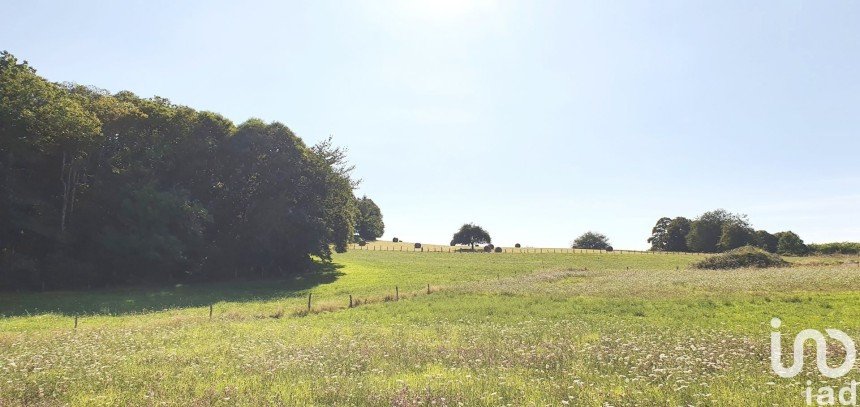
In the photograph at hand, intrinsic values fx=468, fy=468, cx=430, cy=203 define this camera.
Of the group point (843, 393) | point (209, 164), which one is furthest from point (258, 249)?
point (843, 393)

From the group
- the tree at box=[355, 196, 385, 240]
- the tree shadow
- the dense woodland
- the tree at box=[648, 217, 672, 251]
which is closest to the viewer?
the tree shadow

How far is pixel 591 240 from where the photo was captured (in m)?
182

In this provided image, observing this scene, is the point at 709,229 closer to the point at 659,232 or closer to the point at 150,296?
the point at 659,232

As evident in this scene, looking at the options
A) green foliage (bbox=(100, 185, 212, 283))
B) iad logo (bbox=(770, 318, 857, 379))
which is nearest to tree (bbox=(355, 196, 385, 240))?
green foliage (bbox=(100, 185, 212, 283))

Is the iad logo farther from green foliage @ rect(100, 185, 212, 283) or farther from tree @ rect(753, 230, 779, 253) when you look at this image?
tree @ rect(753, 230, 779, 253)

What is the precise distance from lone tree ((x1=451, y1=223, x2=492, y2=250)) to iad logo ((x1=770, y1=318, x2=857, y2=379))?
125 metres

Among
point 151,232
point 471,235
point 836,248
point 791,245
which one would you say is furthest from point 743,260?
point 471,235

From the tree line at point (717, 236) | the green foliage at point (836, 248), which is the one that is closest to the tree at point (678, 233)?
the tree line at point (717, 236)

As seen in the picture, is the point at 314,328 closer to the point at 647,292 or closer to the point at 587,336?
the point at 587,336

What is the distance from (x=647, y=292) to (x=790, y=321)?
11.9m

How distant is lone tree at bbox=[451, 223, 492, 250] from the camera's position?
5669 inches

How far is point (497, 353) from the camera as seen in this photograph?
605 inches

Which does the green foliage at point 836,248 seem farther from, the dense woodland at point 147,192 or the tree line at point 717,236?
the dense woodland at point 147,192

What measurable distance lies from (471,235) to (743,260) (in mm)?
87807
